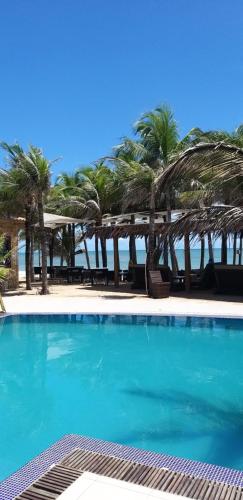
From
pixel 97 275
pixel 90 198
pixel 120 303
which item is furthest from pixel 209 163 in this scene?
pixel 90 198

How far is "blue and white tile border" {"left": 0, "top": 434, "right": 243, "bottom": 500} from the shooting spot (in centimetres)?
382

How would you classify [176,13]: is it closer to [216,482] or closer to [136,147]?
[136,147]

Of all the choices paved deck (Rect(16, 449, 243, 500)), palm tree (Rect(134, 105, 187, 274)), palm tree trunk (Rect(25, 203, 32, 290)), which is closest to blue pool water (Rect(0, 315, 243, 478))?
paved deck (Rect(16, 449, 243, 500))

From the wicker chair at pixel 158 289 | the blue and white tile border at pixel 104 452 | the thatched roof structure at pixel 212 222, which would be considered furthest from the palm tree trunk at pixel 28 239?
the blue and white tile border at pixel 104 452

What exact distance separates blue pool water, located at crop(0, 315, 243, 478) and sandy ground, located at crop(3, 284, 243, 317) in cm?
46

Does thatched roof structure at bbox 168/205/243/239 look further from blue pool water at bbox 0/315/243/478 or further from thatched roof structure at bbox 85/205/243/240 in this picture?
blue pool water at bbox 0/315/243/478

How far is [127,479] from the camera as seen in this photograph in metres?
3.66

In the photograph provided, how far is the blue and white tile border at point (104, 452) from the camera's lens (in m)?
3.82

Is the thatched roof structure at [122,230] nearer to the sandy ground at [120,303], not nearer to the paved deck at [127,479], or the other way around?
the sandy ground at [120,303]

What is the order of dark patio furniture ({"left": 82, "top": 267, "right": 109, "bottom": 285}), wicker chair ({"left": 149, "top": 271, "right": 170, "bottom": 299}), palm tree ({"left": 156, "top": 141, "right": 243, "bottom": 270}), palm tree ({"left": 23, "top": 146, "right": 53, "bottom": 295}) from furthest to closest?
dark patio furniture ({"left": 82, "top": 267, "right": 109, "bottom": 285}) < palm tree ({"left": 23, "top": 146, "right": 53, "bottom": 295}) < wicker chair ({"left": 149, "top": 271, "right": 170, "bottom": 299}) < palm tree ({"left": 156, "top": 141, "right": 243, "bottom": 270})

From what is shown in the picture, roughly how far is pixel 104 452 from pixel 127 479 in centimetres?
82

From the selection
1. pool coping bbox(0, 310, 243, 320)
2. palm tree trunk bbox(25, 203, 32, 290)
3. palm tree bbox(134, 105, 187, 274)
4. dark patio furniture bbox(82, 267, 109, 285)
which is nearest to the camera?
pool coping bbox(0, 310, 243, 320)

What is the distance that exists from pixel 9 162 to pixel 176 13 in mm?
7205

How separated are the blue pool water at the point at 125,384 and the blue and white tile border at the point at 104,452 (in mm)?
381
